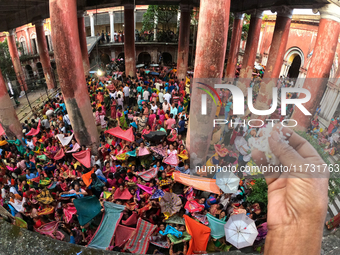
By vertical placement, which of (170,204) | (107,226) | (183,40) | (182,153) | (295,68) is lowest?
(107,226)

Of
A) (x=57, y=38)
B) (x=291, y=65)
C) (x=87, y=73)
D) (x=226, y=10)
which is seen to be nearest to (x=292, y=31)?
(x=291, y=65)

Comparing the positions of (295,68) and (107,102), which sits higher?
(295,68)

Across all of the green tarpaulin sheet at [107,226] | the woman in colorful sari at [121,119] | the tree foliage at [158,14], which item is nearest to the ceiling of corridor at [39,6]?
the tree foliage at [158,14]

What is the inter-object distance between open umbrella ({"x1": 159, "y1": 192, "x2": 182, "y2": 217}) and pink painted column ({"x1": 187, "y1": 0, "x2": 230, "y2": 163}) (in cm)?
218

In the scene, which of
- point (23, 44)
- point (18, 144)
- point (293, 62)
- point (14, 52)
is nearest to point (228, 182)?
point (18, 144)

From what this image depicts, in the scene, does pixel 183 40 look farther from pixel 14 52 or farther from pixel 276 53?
pixel 14 52

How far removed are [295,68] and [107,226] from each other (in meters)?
20.3

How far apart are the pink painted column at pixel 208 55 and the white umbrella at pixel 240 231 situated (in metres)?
2.88

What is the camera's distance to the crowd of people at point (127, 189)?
4.64 meters

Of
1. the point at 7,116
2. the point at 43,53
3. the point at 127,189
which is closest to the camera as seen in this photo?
the point at 127,189

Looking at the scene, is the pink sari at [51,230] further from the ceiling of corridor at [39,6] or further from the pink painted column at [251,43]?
the ceiling of corridor at [39,6]

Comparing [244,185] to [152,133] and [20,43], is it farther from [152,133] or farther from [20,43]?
[20,43]

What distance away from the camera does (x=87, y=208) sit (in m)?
4.99

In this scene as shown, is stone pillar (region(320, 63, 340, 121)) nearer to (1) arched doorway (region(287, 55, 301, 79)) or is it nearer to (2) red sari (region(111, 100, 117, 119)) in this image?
(1) arched doorway (region(287, 55, 301, 79))
